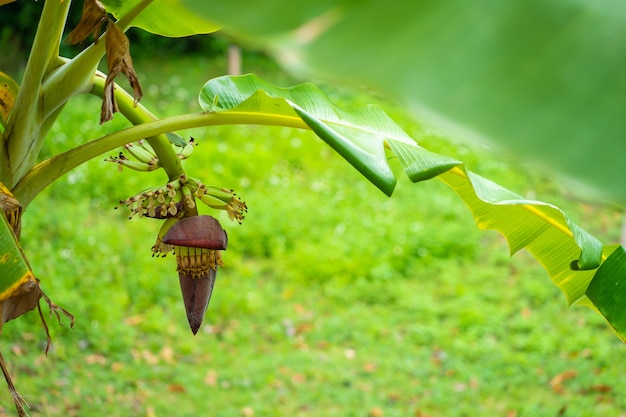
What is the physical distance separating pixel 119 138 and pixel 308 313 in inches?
88.3

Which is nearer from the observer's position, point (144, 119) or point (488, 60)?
point (488, 60)

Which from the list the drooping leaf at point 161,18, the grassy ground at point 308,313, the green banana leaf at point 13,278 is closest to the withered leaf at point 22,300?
the green banana leaf at point 13,278

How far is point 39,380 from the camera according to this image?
7.97 ft

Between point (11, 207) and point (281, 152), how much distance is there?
348 cm

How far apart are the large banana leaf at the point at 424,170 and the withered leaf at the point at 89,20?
0.56ft

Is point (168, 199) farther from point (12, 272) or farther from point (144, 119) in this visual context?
point (12, 272)

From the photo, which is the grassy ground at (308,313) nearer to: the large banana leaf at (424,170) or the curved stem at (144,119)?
the large banana leaf at (424,170)

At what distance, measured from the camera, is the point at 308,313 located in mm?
3162

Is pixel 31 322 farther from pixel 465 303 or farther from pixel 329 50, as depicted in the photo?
pixel 329 50

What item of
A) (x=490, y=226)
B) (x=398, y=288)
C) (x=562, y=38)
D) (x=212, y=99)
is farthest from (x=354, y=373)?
(x=562, y=38)

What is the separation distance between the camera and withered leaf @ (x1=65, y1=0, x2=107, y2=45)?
1020 mm

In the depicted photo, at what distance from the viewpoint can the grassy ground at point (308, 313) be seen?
2.59 metres

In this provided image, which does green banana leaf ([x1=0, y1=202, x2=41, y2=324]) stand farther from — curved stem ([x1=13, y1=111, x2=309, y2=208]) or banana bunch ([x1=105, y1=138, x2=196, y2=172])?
banana bunch ([x1=105, y1=138, x2=196, y2=172])

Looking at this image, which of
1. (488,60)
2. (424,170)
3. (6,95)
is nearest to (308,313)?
(6,95)
